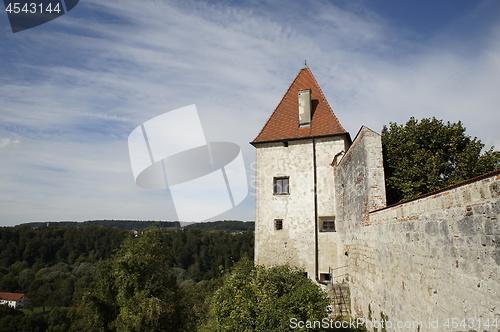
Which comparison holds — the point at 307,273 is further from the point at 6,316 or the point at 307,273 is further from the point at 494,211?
the point at 6,316

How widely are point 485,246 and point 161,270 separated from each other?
16.9 metres

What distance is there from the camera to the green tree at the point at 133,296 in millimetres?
14711

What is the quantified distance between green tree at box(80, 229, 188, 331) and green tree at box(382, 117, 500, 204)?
42.0ft

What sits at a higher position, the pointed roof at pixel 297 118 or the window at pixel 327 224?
the pointed roof at pixel 297 118

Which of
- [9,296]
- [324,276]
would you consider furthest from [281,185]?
[9,296]

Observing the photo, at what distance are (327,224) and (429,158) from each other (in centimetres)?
560

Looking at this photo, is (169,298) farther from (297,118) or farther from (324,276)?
(297,118)

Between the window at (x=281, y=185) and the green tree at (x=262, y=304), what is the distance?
797 centimetres

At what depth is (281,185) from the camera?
16406 millimetres

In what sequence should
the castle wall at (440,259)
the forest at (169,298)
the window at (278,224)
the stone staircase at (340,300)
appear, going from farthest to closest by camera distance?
the window at (278,224) → the stone staircase at (340,300) → the forest at (169,298) → the castle wall at (440,259)

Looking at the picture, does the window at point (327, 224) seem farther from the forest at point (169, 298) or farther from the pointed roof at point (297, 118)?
the pointed roof at point (297, 118)

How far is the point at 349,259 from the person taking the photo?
A: 11852 millimetres

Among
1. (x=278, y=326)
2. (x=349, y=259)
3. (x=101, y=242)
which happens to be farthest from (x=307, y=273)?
(x=101, y=242)

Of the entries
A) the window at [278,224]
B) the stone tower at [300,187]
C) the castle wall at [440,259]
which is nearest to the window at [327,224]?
the stone tower at [300,187]
